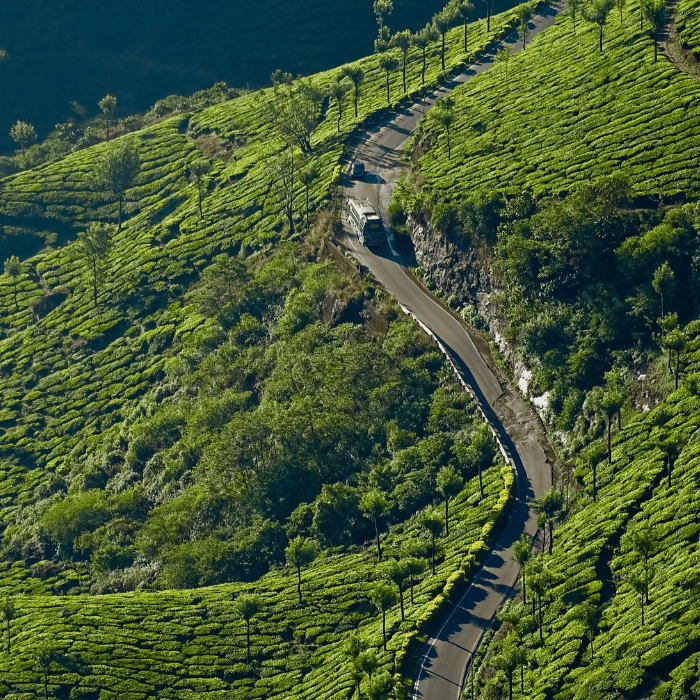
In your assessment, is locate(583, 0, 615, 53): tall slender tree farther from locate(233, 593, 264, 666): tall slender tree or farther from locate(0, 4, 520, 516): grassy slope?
locate(233, 593, 264, 666): tall slender tree

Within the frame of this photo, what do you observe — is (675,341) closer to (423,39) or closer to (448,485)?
(448,485)

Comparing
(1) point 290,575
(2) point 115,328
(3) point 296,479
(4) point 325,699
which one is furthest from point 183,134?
(4) point 325,699

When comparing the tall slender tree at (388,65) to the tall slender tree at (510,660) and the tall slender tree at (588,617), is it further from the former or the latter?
the tall slender tree at (510,660)

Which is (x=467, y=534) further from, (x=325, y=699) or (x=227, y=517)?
(x=227, y=517)

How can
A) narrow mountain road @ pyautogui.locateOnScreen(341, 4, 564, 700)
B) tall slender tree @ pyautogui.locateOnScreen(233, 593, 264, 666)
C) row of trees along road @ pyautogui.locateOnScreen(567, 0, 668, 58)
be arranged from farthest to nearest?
row of trees along road @ pyautogui.locateOnScreen(567, 0, 668, 58), tall slender tree @ pyautogui.locateOnScreen(233, 593, 264, 666), narrow mountain road @ pyautogui.locateOnScreen(341, 4, 564, 700)

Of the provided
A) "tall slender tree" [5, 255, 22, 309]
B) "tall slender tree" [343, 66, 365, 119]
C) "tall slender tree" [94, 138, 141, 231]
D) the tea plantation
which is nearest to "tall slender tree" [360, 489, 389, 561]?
the tea plantation
